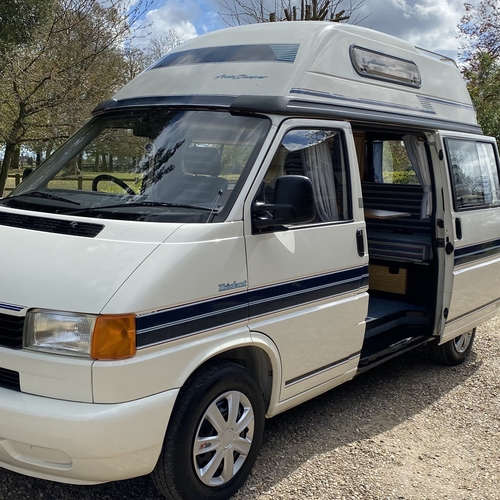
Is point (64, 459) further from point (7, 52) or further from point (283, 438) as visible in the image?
point (7, 52)

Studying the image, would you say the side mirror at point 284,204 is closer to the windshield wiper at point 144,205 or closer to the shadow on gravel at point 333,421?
the windshield wiper at point 144,205

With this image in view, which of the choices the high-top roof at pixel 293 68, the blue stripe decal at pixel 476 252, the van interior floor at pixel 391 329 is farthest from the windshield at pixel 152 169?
the blue stripe decal at pixel 476 252

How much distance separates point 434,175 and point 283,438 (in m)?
2.59

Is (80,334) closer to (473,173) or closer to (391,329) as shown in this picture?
(391,329)

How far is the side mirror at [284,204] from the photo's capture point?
3420mm

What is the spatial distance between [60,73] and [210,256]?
39.2ft

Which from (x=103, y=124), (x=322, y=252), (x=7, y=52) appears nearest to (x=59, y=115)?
(x=7, y=52)

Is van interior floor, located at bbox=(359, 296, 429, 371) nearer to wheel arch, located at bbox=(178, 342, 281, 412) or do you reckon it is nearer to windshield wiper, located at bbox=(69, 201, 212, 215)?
wheel arch, located at bbox=(178, 342, 281, 412)

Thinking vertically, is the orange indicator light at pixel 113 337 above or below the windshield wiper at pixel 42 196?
below

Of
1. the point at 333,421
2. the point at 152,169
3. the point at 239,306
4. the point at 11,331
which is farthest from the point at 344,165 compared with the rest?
the point at 11,331

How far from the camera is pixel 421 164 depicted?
5371mm

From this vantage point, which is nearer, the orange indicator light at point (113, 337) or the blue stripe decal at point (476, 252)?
the orange indicator light at point (113, 337)

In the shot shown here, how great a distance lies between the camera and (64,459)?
2814mm

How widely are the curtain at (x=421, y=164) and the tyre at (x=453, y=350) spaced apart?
52.2 inches
